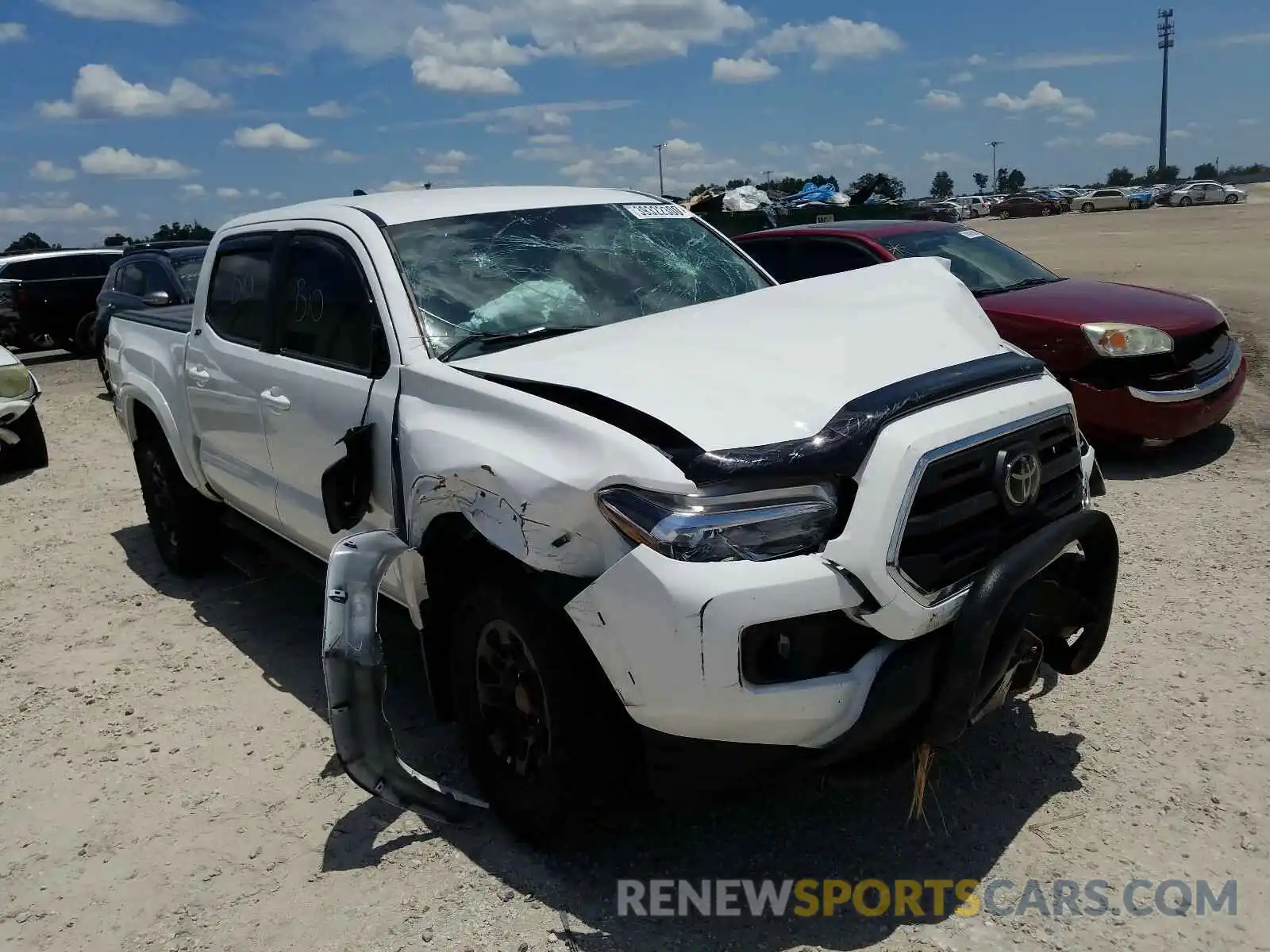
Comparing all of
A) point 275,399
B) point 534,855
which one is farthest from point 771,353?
point 275,399

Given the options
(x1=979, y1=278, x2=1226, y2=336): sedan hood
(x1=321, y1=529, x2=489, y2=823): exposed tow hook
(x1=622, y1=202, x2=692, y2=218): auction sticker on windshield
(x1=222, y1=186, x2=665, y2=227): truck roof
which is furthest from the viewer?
(x1=979, y1=278, x2=1226, y2=336): sedan hood

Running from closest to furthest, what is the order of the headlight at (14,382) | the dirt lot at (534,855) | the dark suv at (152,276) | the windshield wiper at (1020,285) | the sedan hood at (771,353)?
the sedan hood at (771,353)
the dirt lot at (534,855)
the windshield wiper at (1020,285)
the headlight at (14,382)
the dark suv at (152,276)

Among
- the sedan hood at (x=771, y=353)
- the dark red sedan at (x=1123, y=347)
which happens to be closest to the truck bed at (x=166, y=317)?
the sedan hood at (x=771, y=353)

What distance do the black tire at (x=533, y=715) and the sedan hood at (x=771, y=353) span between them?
617 mm

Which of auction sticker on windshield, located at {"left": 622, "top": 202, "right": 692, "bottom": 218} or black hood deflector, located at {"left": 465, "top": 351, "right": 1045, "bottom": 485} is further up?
auction sticker on windshield, located at {"left": 622, "top": 202, "right": 692, "bottom": 218}

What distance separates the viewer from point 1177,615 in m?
4.35

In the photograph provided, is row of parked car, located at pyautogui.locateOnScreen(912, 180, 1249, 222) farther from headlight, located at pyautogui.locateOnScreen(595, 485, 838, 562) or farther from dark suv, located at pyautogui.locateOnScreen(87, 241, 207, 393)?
headlight, located at pyautogui.locateOnScreen(595, 485, 838, 562)

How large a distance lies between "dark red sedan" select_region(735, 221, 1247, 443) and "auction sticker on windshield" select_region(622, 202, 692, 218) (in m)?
2.90

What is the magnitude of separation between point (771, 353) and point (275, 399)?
6.98 feet

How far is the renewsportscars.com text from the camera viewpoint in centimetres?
269

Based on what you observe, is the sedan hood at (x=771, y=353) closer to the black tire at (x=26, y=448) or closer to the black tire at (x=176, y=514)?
the black tire at (x=176, y=514)

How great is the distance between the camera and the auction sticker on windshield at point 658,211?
436 cm

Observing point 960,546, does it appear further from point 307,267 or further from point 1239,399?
point 1239,399

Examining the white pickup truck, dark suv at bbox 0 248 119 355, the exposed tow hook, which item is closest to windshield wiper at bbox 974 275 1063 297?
the white pickup truck
